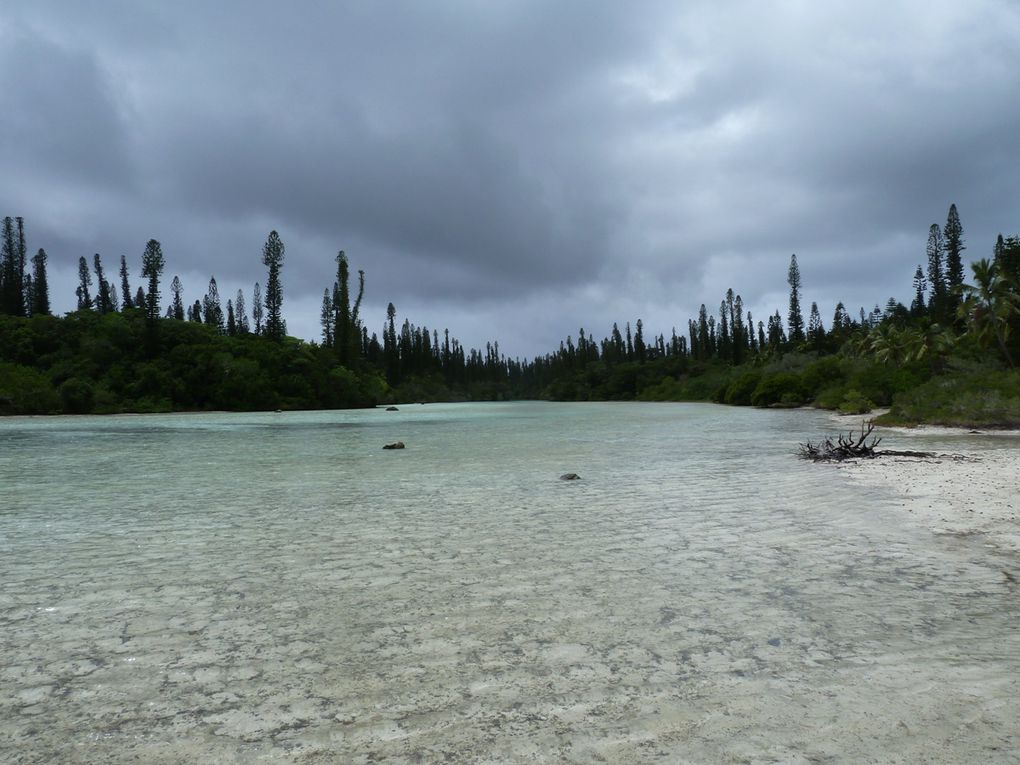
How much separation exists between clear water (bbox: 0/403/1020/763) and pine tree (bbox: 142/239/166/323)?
62.4 metres

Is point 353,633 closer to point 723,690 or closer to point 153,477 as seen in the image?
point 723,690

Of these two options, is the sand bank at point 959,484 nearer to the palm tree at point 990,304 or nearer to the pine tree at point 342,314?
the palm tree at point 990,304

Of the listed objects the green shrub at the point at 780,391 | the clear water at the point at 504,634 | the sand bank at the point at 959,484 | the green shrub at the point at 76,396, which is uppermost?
the green shrub at the point at 76,396

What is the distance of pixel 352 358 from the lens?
82500 mm

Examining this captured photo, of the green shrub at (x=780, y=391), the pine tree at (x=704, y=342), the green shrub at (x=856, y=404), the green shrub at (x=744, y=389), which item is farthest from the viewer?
the pine tree at (x=704, y=342)

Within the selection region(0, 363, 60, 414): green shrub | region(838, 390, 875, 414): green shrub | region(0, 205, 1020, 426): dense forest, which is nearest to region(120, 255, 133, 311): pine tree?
region(0, 205, 1020, 426): dense forest

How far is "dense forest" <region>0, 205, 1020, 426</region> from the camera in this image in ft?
133

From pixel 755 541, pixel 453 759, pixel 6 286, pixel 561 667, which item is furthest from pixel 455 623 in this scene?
pixel 6 286

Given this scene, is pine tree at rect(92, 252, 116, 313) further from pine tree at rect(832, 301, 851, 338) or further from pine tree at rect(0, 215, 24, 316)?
pine tree at rect(832, 301, 851, 338)

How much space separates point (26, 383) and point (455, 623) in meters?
54.0

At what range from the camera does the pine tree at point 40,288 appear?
80.2m

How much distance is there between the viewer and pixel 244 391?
58.7 meters

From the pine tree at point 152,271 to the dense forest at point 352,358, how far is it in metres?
0.13

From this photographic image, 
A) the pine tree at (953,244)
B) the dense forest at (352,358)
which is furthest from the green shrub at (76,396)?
the pine tree at (953,244)
